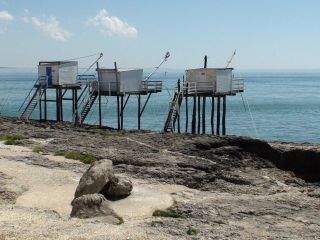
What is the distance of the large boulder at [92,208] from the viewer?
21.0 metres

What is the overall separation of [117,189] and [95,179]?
159cm

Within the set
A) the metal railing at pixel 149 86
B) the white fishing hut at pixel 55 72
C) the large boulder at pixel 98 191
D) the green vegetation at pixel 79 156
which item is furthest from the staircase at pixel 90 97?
the large boulder at pixel 98 191

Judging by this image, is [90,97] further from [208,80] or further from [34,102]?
[208,80]

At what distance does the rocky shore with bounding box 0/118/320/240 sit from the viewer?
20.2 m

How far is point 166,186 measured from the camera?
2817 centimetres

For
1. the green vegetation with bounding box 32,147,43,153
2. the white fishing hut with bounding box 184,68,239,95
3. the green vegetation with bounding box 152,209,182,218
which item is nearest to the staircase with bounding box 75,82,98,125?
the white fishing hut with bounding box 184,68,239,95

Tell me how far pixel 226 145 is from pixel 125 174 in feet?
38.7

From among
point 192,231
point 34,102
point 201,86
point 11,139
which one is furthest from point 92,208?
point 34,102

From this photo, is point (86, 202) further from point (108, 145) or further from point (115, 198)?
point (108, 145)

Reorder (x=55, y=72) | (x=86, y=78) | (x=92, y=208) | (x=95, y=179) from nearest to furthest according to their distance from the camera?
(x=92, y=208)
(x=95, y=179)
(x=55, y=72)
(x=86, y=78)

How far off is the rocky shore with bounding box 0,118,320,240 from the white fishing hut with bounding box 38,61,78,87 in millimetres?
10315

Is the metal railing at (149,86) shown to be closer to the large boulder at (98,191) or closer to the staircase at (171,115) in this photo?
the staircase at (171,115)

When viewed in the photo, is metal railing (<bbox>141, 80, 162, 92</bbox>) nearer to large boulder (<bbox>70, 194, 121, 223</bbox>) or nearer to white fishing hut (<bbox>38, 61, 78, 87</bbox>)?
white fishing hut (<bbox>38, 61, 78, 87</bbox>)

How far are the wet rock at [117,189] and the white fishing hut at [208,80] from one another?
2688 centimetres
